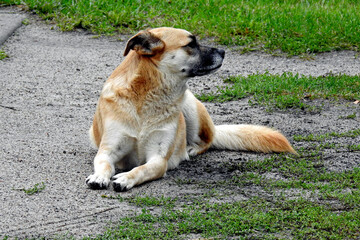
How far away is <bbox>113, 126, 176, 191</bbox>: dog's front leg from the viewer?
455cm

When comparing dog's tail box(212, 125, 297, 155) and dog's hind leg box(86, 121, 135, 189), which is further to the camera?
dog's tail box(212, 125, 297, 155)

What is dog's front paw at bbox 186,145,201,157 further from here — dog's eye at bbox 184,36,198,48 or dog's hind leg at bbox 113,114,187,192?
dog's eye at bbox 184,36,198,48

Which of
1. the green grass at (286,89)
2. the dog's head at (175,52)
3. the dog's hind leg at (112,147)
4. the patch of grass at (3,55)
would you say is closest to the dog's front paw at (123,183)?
the dog's hind leg at (112,147)

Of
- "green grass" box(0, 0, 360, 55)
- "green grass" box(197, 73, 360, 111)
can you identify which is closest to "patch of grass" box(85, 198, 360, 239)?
"green grass" box(197, 73, 360, 111)

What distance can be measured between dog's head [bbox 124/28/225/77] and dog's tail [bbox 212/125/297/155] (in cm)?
99

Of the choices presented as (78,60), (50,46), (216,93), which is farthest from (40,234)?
(50,46)

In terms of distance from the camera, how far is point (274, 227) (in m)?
3.85

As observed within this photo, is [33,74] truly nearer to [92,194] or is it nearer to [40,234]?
[92,194]

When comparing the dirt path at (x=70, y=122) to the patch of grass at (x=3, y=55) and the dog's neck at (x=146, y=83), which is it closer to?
the patch of grass at (x=3, y=55)

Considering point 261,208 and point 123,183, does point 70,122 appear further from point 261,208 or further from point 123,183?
point 261,208

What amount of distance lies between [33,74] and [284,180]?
4.27 metres

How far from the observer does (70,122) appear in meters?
6.36

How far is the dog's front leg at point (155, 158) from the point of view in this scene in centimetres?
455

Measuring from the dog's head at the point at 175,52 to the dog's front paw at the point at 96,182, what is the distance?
1026 mm
